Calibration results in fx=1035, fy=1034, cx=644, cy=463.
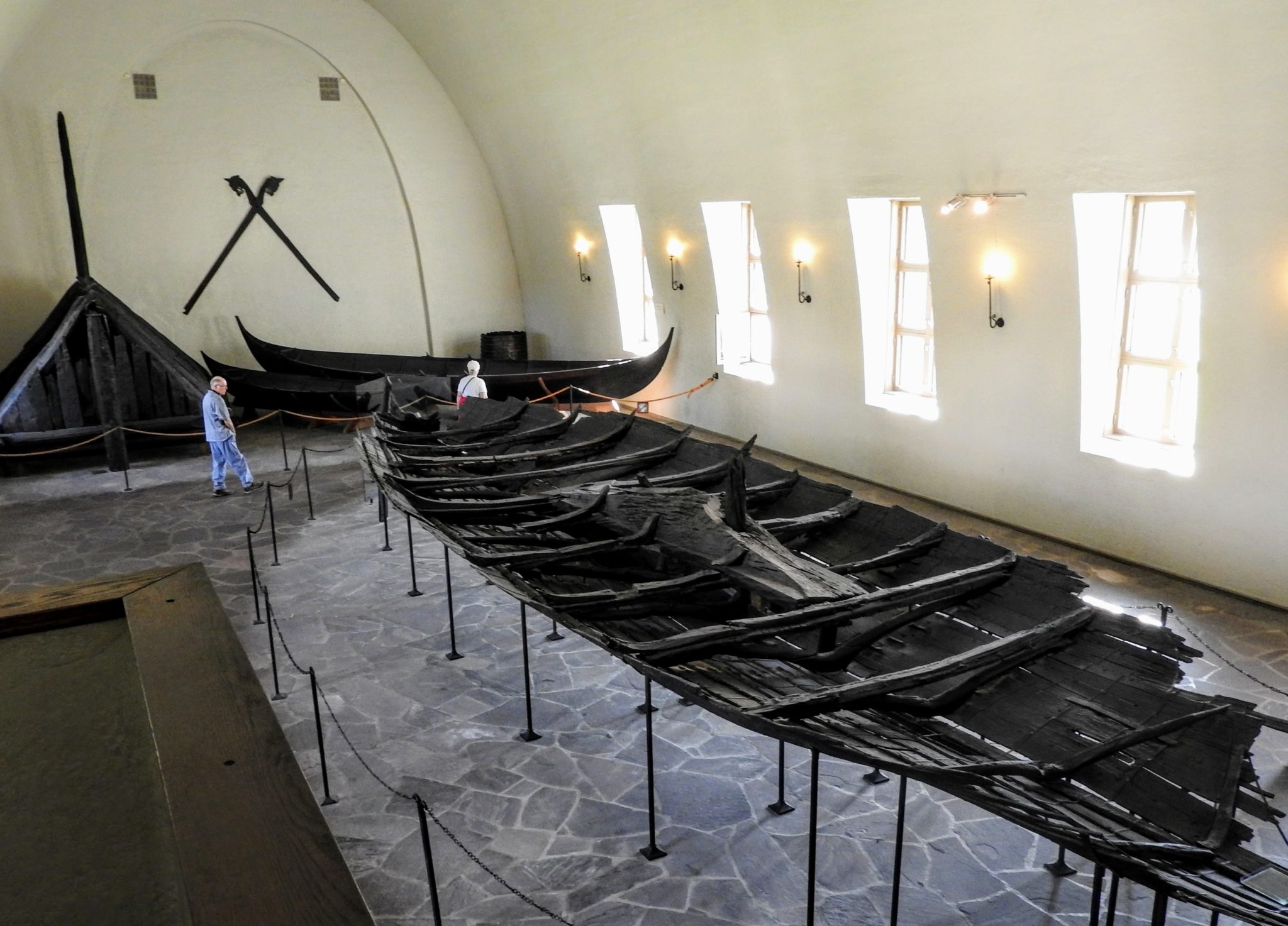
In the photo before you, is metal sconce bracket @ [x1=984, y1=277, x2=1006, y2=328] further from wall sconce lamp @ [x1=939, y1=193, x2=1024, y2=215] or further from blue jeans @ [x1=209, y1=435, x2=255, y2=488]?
blue jeans @ [x1=209, y1=435, x2=255, y2=488]

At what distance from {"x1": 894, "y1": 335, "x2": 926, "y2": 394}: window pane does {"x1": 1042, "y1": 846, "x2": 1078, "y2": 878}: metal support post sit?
7243 mm

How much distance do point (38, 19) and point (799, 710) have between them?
53.0 feet

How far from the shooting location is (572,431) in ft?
29.2

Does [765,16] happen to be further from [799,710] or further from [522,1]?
[799,710]

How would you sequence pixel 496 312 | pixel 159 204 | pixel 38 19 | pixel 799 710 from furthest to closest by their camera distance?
pixel 496 312
pixel 159 204
pixel 38 19
pixel 799 710

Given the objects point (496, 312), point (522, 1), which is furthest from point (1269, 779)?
point (496, 312)

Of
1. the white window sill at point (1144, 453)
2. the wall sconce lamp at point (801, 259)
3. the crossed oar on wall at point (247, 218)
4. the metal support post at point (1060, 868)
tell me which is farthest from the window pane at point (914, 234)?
the crossed oar on wall at point (247, 218)

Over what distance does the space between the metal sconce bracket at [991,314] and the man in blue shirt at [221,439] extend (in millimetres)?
8583

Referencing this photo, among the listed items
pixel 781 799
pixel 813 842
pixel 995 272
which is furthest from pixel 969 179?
pixel 813 842

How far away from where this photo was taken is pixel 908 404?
11.5 meters

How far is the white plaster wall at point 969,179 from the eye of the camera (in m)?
7.66

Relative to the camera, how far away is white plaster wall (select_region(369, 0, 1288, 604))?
7.66 meters

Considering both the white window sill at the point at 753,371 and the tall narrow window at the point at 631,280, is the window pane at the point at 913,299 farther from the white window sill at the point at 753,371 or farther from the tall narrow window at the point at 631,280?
the tall narrow window at the point at 631,280

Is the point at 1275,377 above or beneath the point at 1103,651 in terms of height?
above
